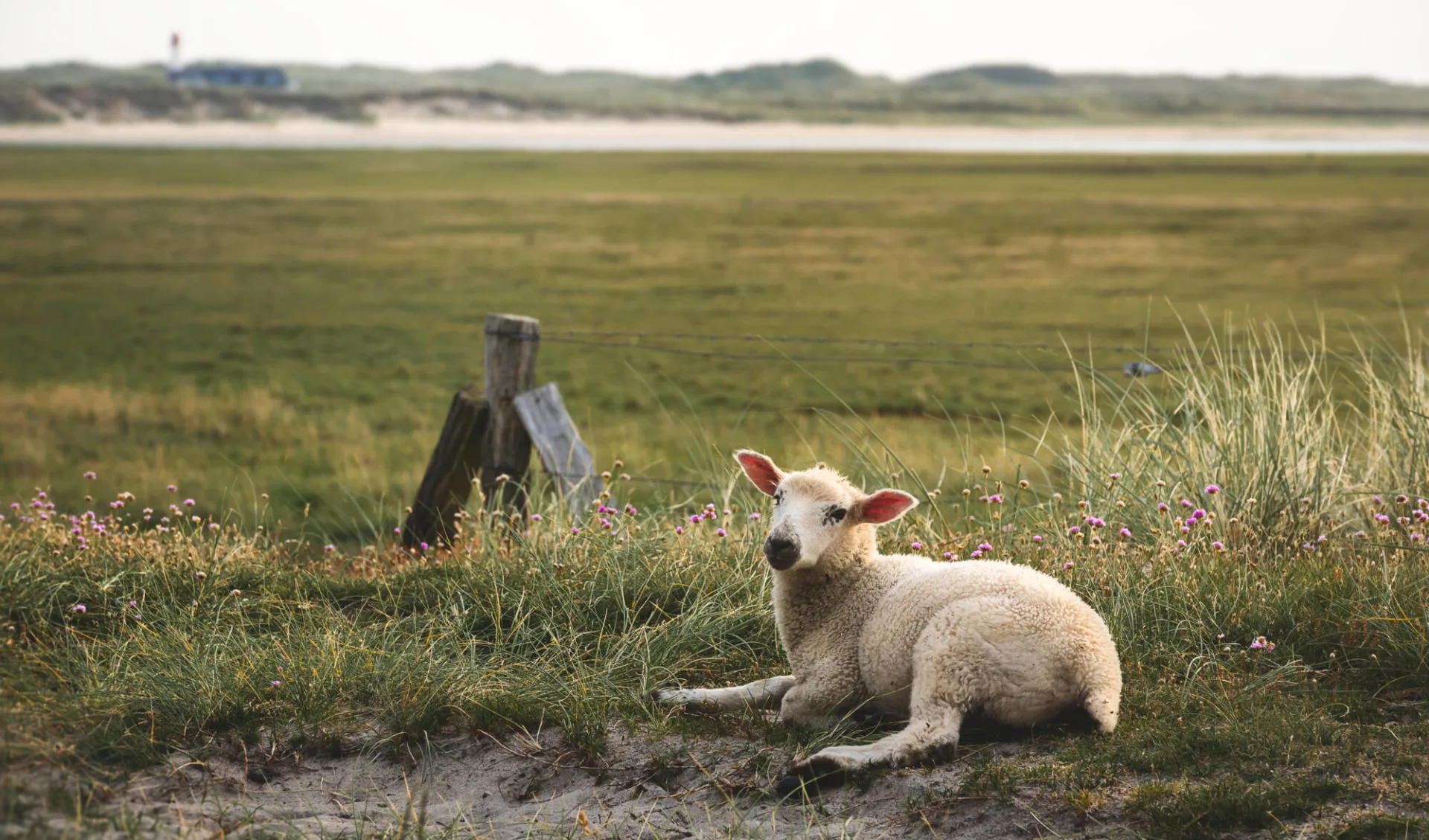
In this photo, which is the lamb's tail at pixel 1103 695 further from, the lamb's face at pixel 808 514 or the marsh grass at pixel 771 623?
the lamb's face at pixel 808 514

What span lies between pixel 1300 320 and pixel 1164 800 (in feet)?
91.4

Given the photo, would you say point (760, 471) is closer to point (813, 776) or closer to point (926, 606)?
point (926, 606)

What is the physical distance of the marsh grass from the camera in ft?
15.2

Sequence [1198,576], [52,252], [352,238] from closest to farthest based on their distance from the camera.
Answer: [1198,576] < [52,252] < [352,238]

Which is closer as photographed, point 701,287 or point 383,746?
point 383,746

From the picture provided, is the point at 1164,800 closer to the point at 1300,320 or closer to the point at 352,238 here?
the point at 1300,320

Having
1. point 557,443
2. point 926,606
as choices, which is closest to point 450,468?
point 557,443

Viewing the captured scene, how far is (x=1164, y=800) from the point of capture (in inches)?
170

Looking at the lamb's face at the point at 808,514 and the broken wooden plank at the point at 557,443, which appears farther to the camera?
the broken wooden plank at the point at 557,443

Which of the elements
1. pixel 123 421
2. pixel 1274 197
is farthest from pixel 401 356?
pixel 1274 197

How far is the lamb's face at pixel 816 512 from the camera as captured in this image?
4.63 m

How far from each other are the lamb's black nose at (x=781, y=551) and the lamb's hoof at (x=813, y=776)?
0.68 metres

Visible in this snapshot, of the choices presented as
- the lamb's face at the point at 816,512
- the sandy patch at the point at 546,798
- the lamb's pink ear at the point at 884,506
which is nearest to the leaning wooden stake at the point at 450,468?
the sandy patch at the point at 546,798

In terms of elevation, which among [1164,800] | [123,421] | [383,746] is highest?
[1164,800]
